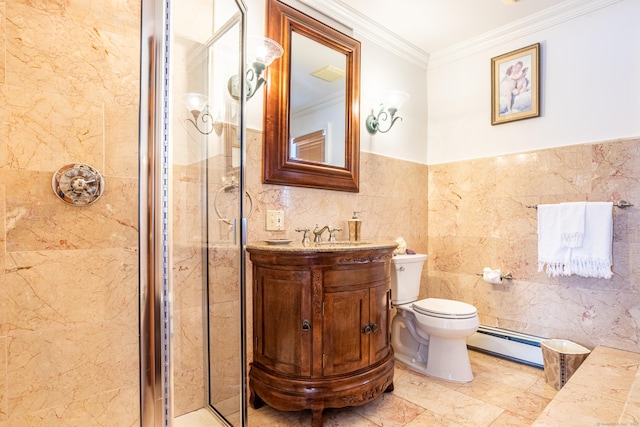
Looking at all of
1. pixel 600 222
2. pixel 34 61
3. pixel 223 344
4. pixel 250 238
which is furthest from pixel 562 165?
pixel 34 61

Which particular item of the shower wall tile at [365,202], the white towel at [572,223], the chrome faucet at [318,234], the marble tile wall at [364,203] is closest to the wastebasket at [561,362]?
the white towel at [572,223]

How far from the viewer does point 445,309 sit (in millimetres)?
2080

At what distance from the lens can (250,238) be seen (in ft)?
6.13

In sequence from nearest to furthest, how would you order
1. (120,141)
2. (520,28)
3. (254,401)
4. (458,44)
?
(120,141), (254,401), (520,28), (458,44)

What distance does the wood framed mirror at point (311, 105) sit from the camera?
77.8 inches

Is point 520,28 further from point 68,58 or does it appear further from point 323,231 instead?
point 68,58

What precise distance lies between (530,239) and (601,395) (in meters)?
1.12

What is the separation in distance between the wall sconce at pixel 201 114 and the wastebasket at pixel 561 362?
231 cm

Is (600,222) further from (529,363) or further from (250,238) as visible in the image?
(250,238)

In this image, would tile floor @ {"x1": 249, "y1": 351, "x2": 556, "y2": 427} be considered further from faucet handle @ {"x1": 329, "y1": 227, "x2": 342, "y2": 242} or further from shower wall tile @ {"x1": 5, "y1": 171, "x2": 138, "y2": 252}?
shower wall tile @ {"x1": 5, "y1": 171, "x2": 138, "y2": 252}

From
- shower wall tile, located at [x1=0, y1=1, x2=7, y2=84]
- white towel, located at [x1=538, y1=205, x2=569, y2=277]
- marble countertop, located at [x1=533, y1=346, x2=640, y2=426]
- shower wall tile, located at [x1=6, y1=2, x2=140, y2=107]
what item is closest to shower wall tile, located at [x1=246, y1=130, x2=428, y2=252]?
shower wall tile, located at [x1=6, y1=2, x2=140, y2=107]

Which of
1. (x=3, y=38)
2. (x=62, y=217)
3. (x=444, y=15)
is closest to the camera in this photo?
(x=3, y=38)

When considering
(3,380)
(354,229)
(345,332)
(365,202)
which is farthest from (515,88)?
(3,380)

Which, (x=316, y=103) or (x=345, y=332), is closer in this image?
(x=345, y=332)
